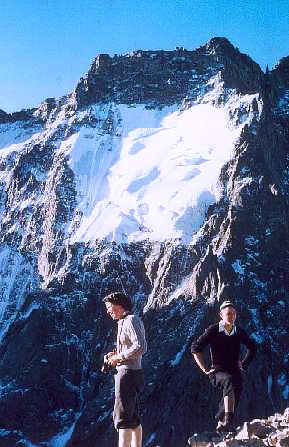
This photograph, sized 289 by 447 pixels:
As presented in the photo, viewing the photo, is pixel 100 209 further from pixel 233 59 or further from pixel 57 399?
pixel 233 59

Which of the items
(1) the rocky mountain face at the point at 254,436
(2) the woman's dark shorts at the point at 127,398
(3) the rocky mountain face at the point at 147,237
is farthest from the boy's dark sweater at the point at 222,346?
(3) the rocky mountain face at the point at 147,237

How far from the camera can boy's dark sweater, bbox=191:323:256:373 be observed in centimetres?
1257

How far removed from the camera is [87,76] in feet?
447

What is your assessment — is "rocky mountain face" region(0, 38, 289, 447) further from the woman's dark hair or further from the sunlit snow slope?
the woman's dark hair

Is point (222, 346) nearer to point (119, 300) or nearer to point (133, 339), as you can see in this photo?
point (133, 339)

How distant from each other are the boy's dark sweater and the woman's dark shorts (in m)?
2.44

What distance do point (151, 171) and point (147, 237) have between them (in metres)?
14.4

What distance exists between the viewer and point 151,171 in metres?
113

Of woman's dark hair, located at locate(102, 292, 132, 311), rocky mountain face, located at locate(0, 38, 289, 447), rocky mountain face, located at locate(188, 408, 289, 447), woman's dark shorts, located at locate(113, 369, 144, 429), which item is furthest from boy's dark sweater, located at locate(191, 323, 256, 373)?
rocky mountain face, located at locate(0, 38, 289, 447)

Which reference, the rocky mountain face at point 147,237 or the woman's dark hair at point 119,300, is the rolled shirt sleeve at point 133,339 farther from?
the rocky mountain face at point 147,237

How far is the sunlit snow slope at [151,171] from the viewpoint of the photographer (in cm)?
10494

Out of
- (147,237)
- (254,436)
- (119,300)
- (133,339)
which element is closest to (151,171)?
(147,237)

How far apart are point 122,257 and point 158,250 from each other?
585cm

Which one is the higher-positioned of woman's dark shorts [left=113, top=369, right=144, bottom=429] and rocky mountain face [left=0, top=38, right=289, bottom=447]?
rocky mountain face [left=0, top=38, right=289, bottom=447]
